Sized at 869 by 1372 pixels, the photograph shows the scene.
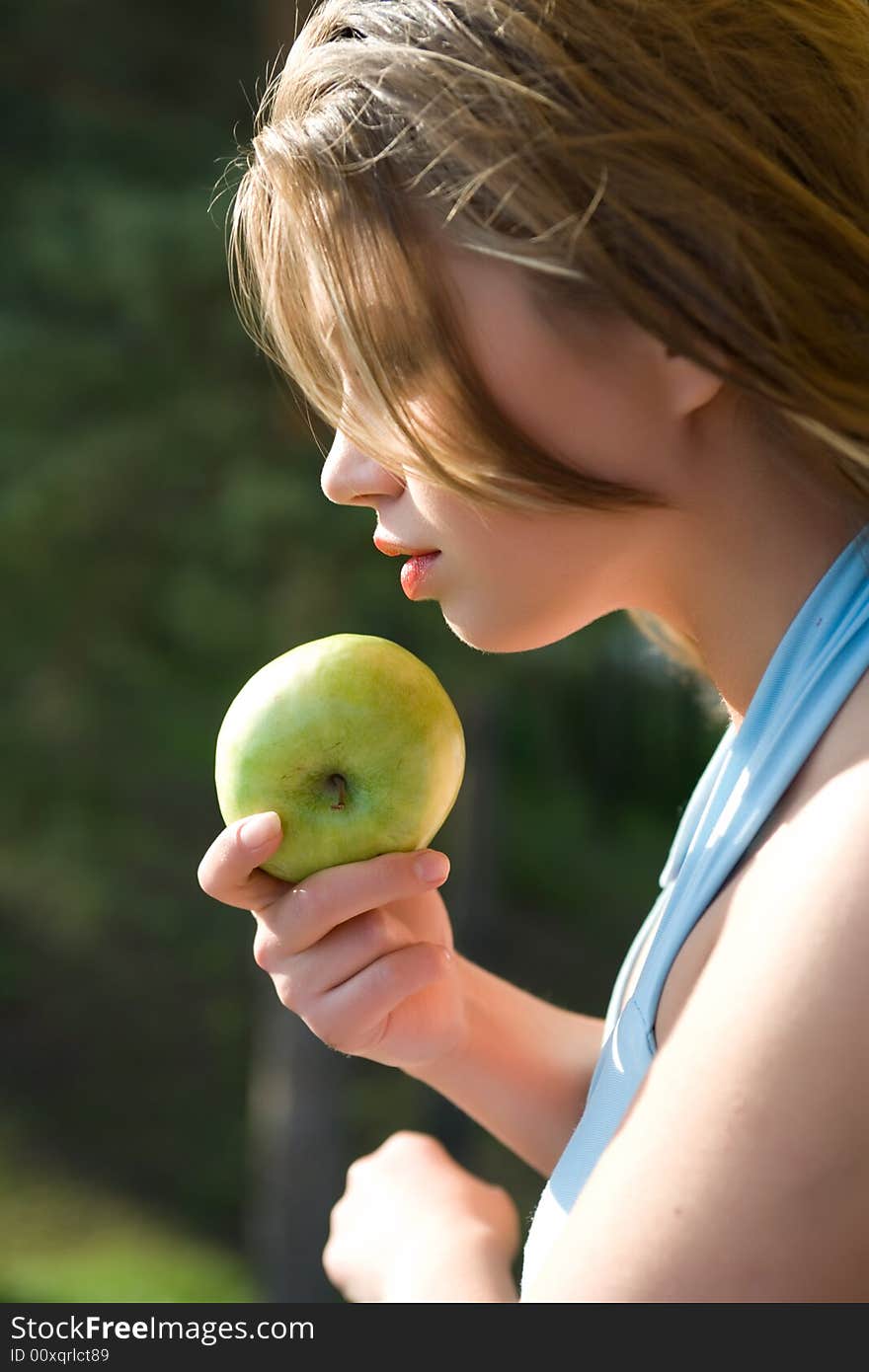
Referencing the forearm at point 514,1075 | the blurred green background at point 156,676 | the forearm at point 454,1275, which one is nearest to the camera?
the forearm at point 454,1275

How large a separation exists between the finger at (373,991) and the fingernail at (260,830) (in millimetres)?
143

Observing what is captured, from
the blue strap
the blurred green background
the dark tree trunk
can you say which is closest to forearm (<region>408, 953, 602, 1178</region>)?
the blue strap

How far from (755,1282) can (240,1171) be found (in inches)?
226

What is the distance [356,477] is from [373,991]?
447 millimetres

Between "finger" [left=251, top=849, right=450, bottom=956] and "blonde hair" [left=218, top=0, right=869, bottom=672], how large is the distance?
1.13 feet

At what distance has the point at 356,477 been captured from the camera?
3.90 feet

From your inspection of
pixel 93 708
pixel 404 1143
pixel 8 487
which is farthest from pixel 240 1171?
pixel 404 1143

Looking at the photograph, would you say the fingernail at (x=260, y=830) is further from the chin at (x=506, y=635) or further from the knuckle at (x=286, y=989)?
the chin at (x=506, y=635)

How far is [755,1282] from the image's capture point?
0.78 meters

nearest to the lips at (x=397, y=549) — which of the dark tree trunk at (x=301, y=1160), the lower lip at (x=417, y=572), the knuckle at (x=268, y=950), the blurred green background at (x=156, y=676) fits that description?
the lower lip at (x=417, y=572)

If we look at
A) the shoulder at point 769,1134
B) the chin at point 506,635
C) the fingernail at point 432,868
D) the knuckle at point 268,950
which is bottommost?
the shoulder at point 769,1134

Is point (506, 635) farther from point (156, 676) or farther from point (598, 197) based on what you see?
point (156, 676)

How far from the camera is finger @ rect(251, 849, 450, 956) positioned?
4.03ft

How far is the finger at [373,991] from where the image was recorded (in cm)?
126
